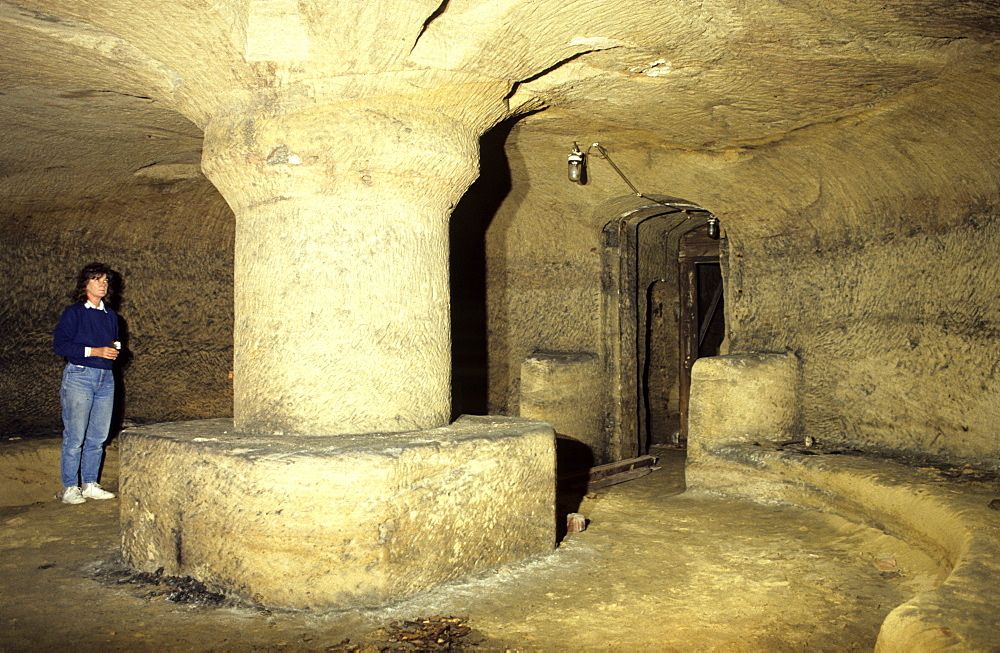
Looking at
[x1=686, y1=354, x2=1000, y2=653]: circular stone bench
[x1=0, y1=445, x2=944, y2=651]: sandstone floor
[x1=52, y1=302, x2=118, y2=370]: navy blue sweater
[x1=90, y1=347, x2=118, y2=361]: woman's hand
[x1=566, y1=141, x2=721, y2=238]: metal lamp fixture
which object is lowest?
[x1=0, y1=445, x2=944, y2=651]: sandstone floor

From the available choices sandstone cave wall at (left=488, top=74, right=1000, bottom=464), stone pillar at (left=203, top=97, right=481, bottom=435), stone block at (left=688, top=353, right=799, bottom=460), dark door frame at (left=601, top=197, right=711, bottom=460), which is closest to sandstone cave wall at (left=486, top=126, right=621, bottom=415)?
sandstone cave wall at (left=488, top=74, right=1000, bottom=464)

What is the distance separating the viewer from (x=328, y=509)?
8.88 ft

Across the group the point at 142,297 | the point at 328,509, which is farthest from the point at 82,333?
the point at 328,509

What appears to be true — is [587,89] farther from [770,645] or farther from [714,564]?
[770,645]

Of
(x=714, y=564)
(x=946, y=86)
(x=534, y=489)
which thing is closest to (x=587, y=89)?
(x=946, y=86)

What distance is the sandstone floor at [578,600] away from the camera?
8.21ft

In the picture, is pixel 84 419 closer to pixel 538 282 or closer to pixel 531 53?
pixel 531 53

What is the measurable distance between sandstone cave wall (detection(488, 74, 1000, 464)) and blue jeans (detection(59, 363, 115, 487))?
3.04m

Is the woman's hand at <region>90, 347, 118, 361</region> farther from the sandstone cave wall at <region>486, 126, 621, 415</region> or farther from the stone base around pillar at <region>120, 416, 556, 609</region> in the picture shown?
the sandstone cave wall at <region>486, 126, 621, 415</region>

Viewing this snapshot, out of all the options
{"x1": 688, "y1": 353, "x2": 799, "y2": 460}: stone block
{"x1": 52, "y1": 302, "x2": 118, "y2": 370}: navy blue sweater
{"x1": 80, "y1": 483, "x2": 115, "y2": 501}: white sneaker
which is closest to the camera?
{"x1": 52, "y1": 302, "x2": 118, "y2": 370}: navy blue sweater

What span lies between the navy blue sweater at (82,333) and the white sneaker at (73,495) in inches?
30.3

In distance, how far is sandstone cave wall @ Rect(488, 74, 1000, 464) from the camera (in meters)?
4.11

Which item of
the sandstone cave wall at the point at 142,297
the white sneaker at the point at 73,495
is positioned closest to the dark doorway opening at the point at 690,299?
the sandstone cave wall at the point at 142,297

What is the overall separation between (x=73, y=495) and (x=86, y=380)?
712mm
